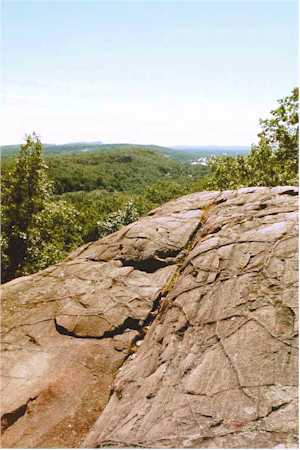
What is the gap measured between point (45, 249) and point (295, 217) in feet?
71.1

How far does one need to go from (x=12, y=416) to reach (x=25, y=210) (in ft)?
72.2

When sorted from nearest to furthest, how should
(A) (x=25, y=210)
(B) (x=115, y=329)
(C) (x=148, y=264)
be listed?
(B) (x=115, y=329) → (C) (x=148, y=264) → (A) (x=25, y=210)

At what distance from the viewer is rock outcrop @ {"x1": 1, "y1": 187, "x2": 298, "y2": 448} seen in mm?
5859

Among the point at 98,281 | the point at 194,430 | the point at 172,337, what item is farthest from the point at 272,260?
the point at 98,281

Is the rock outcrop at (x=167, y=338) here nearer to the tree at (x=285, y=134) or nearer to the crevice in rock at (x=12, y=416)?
the crevice in rock at (x=12, y=416)

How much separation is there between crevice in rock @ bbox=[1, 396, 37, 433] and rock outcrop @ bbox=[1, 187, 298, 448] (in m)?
0.02

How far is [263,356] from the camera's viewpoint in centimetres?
628

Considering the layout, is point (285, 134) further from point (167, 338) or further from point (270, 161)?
point (167, 338)

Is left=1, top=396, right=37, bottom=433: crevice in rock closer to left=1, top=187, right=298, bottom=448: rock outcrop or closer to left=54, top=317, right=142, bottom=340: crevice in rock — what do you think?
left=1, top=187, right=298, bottom=448: rock outcrop

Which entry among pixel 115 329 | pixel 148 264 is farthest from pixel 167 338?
pixel 148 264

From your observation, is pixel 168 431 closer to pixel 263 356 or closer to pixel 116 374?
pixel 263 356

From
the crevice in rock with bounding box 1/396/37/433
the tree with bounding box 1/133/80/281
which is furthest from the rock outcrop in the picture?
the tree with bounding box 1/133/80/281

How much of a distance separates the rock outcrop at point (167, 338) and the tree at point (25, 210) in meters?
15.6

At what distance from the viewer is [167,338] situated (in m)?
8.16
